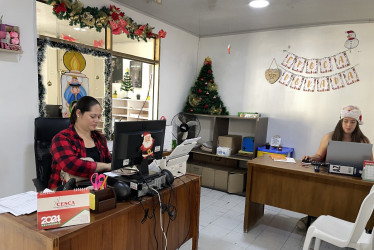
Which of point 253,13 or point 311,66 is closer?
point 253,13

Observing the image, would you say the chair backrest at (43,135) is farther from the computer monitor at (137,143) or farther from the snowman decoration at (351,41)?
the snowman decoration at (351,41)

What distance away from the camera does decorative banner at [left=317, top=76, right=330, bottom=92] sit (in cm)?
366

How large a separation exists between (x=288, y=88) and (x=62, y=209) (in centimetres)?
367

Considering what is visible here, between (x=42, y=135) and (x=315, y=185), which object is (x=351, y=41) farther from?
(x=42, y=135)

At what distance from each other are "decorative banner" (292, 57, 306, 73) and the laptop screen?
5.99 feet

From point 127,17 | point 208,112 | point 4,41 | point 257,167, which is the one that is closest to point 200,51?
point 208,112

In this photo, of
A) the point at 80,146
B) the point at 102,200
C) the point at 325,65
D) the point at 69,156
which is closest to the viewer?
the point at 102,200

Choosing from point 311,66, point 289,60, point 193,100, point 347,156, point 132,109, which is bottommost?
point 347,156

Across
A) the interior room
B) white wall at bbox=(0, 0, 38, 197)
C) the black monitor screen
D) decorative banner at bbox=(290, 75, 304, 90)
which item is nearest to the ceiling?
the interior room

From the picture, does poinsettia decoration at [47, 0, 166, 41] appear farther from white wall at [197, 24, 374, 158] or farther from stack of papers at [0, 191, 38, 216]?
stack of papers at [0, 191, 38, 216]

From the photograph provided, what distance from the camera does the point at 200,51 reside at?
4.74 m

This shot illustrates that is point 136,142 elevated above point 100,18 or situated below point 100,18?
below

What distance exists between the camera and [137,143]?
5.17 ft

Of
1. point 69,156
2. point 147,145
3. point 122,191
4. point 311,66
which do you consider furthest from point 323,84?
point 69,156
